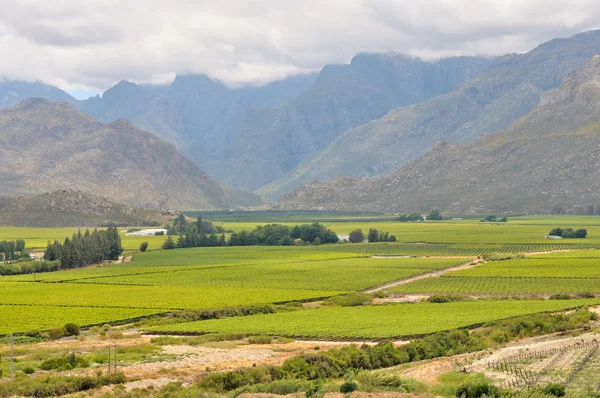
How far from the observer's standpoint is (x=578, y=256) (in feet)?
500

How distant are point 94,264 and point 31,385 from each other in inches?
4837

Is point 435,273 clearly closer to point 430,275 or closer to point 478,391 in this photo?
point 430,275

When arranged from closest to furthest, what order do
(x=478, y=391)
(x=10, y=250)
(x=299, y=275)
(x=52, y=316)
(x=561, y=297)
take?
1. (x=478, y=391)
2. (x=52, y=316)
3. (x=561, y=297)
4. (x=299, y=275)
5. (x=10, y=250)

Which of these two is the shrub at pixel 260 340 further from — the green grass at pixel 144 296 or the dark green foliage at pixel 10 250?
the dark green foliage at pixel 10 250

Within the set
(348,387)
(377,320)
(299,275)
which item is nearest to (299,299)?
(377,320)

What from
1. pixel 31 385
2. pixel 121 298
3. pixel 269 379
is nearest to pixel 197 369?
pixel 269 379

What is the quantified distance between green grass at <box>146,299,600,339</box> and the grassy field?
0.12m

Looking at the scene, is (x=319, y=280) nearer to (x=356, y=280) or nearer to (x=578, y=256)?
(x=356, y=280)

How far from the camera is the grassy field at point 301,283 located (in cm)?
8550

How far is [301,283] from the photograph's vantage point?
4830 inches

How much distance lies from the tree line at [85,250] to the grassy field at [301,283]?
5956 millimetres

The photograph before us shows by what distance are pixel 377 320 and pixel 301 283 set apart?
41508 millimetres

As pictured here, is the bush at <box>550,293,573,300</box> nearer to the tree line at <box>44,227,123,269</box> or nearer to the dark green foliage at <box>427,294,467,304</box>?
the dark green foliage at <box>427,294,467,304</box>

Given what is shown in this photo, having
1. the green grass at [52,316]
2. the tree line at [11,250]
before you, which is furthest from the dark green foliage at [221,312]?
the tree line at [11,250]
